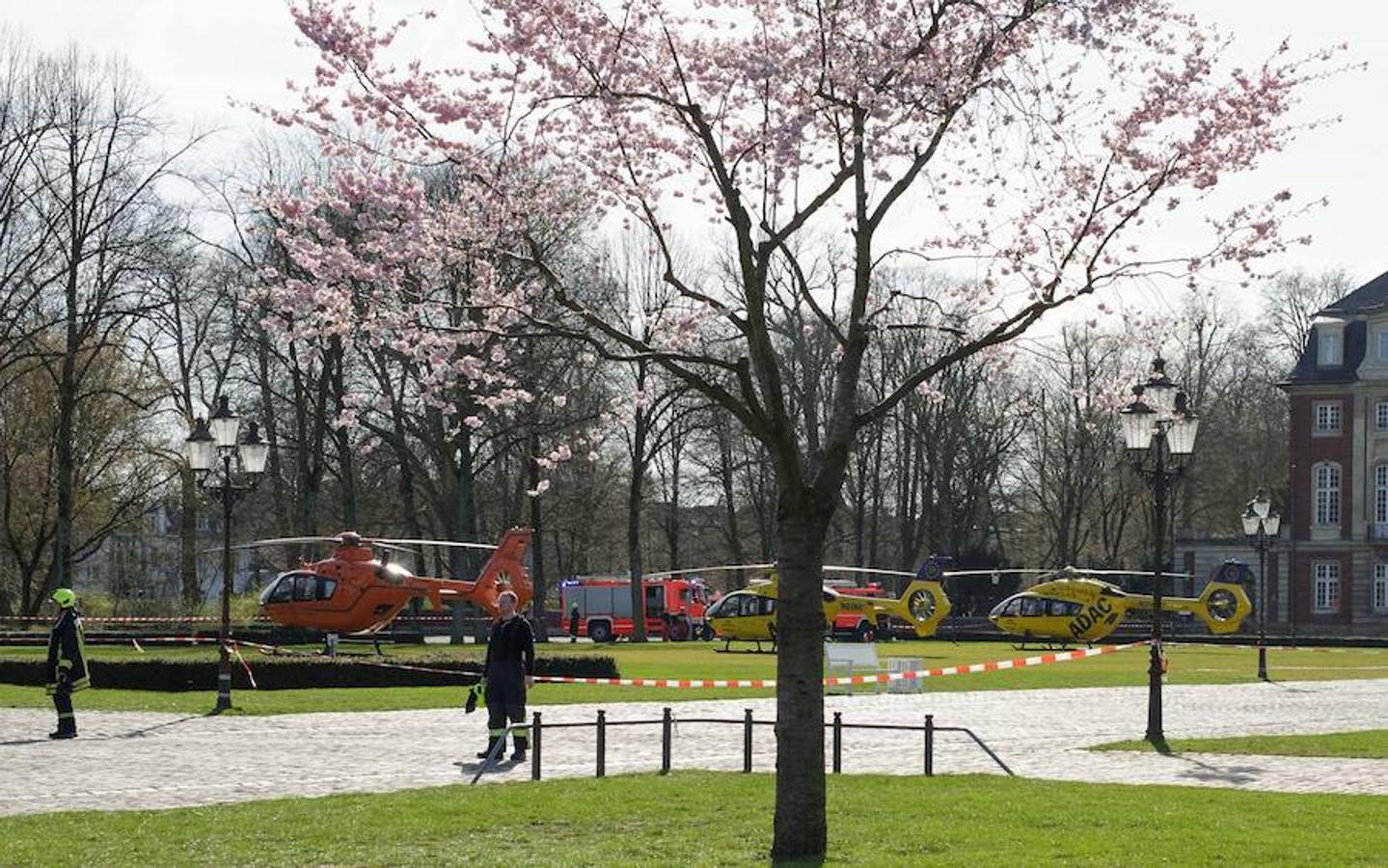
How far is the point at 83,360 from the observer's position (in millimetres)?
59406

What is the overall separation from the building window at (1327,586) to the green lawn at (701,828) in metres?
69.3

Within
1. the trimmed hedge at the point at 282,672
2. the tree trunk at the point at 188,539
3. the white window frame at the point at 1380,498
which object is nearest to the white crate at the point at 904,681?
the trimmed hedge at the point at 282,672

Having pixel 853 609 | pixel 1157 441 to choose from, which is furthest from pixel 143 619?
pixel 1157 441

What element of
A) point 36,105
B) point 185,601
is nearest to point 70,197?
point 36,105

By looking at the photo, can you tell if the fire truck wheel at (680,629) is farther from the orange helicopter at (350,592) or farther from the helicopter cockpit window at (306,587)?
the helicopter cockpit window at (306,587)

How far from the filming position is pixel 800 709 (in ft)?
43.2

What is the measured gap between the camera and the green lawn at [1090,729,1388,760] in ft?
77.2

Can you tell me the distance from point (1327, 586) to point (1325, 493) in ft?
12.6

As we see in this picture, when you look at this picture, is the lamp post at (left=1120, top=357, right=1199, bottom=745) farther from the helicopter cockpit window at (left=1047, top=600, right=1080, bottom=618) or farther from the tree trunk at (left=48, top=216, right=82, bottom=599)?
the helicopter cockpit window at (left=1047, top=600, right=1080, bottom=618)

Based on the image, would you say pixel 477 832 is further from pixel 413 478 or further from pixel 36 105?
pixel 413 478

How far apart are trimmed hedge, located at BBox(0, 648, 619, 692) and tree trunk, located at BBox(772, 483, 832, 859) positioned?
22.7 meters

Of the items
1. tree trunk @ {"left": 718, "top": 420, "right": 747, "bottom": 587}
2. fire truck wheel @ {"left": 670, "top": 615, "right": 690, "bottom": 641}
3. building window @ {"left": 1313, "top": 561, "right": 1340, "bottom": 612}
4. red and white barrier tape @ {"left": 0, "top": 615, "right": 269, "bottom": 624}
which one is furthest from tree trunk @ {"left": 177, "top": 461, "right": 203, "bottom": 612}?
building window @ {"left": 1313, "top": 561, "right": 1340, "bottom": 612}

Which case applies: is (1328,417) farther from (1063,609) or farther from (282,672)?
(282,672)

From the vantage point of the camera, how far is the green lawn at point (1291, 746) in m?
23.5
